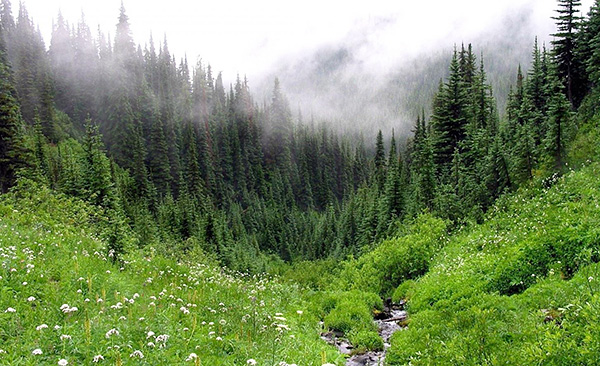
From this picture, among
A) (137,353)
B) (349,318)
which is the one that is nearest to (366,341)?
(349,318)

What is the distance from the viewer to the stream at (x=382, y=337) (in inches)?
461

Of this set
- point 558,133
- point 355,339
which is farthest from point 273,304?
point 558,133

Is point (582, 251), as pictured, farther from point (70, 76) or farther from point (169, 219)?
point (70, 76)

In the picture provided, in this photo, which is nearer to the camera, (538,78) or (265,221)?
(538,78)

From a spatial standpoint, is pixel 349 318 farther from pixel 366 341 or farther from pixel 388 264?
pixel 388 264

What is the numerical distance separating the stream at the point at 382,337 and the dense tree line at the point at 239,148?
29.9 feet

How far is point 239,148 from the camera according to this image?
12281 centimetres

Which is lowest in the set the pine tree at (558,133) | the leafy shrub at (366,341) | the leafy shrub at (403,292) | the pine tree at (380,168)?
the leafy shrub at (403,292)

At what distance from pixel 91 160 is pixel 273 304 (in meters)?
28.5

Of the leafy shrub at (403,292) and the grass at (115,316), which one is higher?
the grass at (115,316)

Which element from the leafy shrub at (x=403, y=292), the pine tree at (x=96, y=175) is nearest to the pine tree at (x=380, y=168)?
the pine tree at (x=96, y=175)

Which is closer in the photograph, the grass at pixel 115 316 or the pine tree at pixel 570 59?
the grass at pixel 115 316

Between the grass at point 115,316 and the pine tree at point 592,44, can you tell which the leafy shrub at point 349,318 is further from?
the pine tree at point 592,44

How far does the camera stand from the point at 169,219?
55438mm
